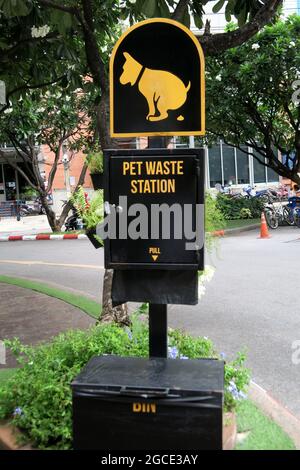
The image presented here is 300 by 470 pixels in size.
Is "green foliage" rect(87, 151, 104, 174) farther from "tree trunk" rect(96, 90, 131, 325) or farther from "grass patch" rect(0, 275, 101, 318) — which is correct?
"grass patch" rect(0, 275, 101, 318)

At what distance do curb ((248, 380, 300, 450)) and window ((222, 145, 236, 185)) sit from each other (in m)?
33.0

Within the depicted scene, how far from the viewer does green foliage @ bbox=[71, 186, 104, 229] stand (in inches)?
176

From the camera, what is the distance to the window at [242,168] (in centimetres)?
3700

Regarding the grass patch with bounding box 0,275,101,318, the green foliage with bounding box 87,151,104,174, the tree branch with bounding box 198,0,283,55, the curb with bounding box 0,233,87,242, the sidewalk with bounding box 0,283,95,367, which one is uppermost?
the tree branch with bounding box 198,0,283,55

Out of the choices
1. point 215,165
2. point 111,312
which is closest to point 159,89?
point 111,312

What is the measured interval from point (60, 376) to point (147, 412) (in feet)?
3.64

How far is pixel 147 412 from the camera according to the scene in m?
2.63

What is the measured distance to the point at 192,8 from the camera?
550 centimetres

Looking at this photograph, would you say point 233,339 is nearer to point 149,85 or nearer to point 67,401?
point 67,401

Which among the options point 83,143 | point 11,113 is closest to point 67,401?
point 11,113

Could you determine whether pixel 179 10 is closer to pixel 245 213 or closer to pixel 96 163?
pixel 96 163

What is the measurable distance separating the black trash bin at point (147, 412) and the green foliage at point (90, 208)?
1.86m
